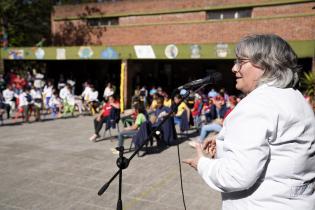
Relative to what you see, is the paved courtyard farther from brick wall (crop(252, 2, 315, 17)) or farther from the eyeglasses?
brick wall (crop(252, 2, 315, 17))

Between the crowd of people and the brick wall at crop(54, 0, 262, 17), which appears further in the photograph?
the brick wall at crop(54, 0, 262, 17)

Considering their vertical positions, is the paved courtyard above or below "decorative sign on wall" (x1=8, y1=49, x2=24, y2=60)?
below

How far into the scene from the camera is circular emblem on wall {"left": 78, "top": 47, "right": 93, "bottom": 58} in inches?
695

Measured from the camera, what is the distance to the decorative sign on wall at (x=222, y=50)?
1399 centimetres

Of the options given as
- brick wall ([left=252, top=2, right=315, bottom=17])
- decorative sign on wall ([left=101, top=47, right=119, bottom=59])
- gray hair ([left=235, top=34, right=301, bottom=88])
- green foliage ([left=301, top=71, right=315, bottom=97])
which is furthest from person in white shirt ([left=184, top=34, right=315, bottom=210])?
brick wall ([left=252, top=2, right=315, bottom=17])

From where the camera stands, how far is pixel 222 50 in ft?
46.3

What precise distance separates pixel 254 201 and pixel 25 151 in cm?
729

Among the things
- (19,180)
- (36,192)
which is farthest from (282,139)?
(19,180)

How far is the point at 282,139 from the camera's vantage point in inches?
53.7

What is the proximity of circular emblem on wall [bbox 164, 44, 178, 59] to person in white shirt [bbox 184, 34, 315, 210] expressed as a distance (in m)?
13.8

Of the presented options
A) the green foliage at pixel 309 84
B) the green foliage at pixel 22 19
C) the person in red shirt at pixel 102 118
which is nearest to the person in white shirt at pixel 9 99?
the person in red shirt at pixel 102 118

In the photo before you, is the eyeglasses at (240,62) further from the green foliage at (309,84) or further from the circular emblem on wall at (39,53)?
A: the circular emblem on wall at (39,53)

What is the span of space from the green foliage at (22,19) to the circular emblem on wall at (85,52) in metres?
9.43

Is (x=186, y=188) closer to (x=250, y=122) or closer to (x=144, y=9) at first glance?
(x=250, y=122)
